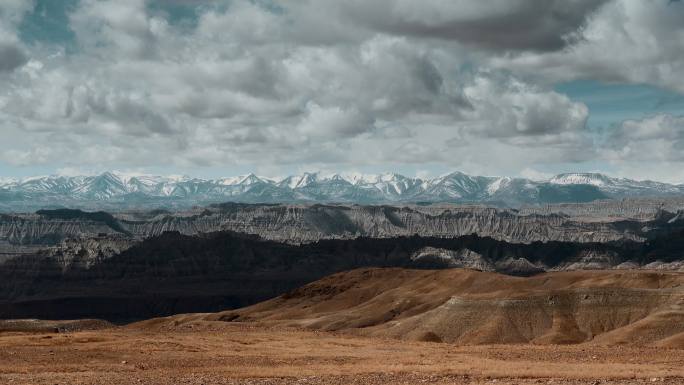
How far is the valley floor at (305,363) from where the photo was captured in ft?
145

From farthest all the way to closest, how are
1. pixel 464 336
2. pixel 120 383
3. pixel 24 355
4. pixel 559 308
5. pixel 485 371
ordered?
pixel 559 308 < pixel 464 336 < pixel 24 355 < pixel 485 371 < pixel 120 383

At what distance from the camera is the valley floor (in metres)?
44.2

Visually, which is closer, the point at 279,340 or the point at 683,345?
the point at 279,340

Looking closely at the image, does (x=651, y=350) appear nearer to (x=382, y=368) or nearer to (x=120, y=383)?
(x=382, y=368)

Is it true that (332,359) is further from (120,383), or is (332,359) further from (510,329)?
(510,329)

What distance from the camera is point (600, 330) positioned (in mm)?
130250

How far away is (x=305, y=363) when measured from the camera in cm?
5478

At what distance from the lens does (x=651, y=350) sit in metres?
60.8

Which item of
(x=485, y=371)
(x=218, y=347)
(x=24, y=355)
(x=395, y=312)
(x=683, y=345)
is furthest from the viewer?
(x=395, y=312)

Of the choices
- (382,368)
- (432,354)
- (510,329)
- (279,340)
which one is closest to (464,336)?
(510,329)

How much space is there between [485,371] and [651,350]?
19535 millimetres

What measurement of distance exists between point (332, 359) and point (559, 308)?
85.0 metres

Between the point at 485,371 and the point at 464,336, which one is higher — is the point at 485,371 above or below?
above

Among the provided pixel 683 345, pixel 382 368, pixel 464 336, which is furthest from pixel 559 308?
pixel 382 368
